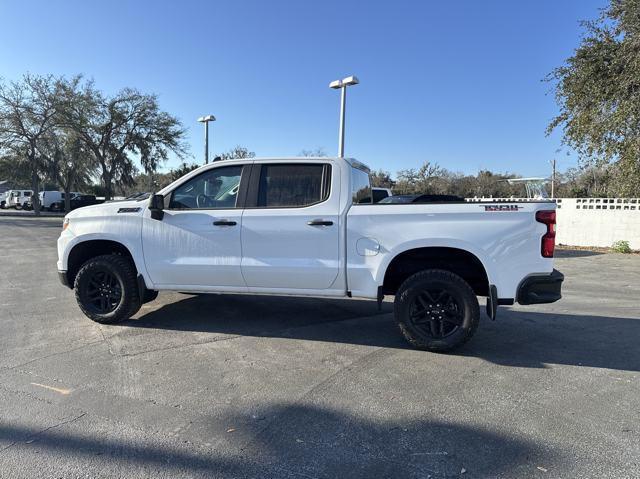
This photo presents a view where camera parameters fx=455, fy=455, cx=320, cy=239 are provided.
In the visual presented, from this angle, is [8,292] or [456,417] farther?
[8,292]

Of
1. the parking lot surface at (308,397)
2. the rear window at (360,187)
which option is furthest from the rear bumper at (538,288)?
the rear window at (360,187)

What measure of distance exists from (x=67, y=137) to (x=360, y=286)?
1423 inches

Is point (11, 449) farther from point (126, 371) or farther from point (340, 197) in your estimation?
point (340, 197)

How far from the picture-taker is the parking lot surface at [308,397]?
2.83 m

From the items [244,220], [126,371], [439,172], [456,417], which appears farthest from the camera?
[439,172]

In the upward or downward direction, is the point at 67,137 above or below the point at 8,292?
above

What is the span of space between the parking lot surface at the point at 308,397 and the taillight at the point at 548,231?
113 centimetres

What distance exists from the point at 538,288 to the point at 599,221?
1443 cm

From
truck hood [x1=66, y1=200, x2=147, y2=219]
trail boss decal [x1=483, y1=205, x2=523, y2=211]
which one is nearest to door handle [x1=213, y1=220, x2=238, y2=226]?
truck hood [x1=66, y1=200, x2=147, y2=219]

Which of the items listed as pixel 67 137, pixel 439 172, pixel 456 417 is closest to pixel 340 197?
pixel 456 417

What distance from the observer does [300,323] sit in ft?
19.1

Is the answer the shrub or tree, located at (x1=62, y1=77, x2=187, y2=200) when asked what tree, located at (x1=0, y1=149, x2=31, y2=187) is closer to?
tree, located at (x1=62, y1=77, x2=187, y2=200)

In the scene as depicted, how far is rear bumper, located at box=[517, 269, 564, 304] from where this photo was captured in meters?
4.41

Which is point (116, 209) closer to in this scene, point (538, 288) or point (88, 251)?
point (88, 251)
